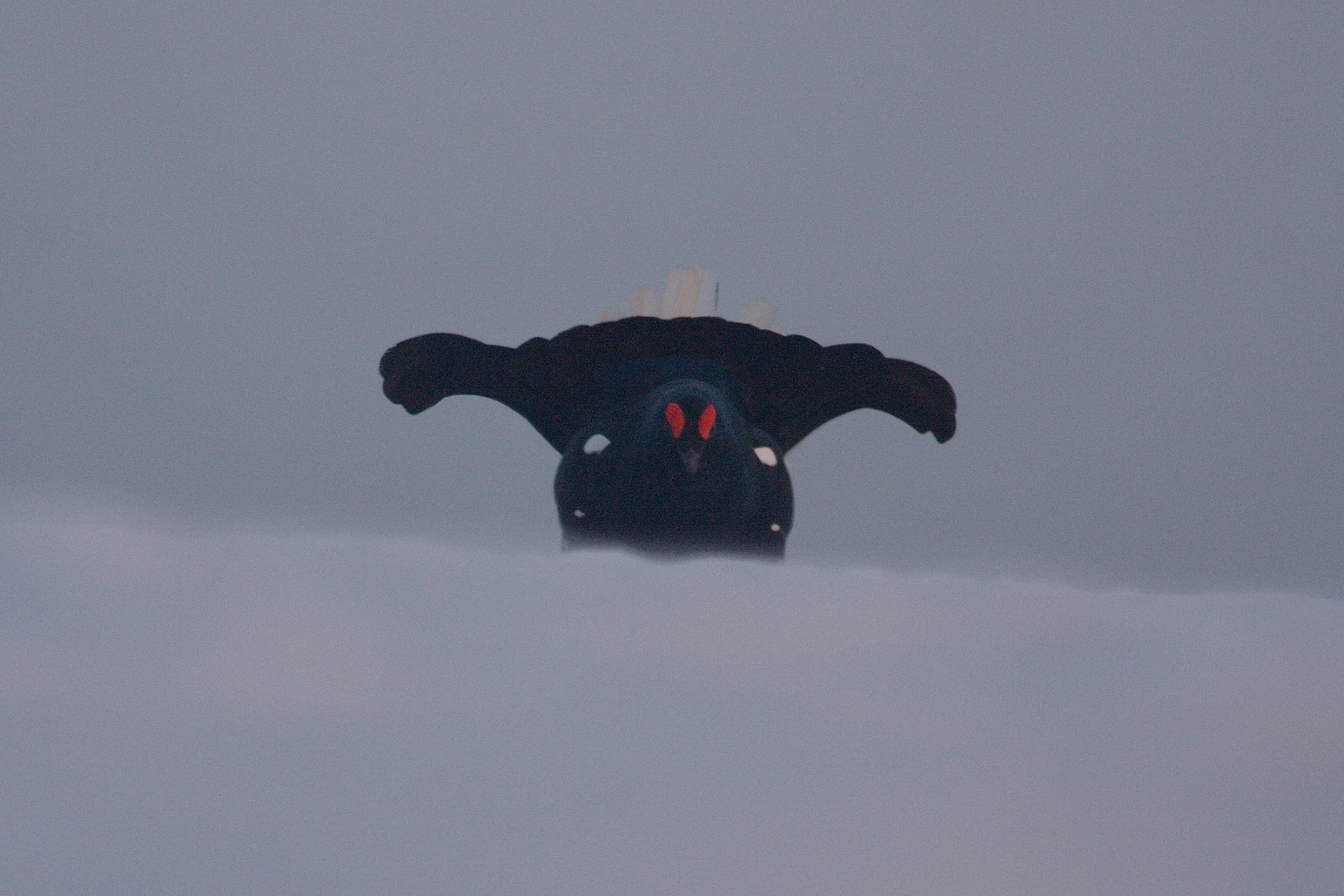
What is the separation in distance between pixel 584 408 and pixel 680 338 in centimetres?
11

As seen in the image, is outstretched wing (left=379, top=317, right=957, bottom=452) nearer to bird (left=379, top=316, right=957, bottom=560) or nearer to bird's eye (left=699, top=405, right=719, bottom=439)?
bird (left=379, top=316, right=957, bottom=560)

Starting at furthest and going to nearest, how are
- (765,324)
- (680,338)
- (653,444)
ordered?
(765,324) → (680,338) → (653,444)

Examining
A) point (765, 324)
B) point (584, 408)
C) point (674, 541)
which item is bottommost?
point (674, 541)

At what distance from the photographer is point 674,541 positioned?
1228 mm

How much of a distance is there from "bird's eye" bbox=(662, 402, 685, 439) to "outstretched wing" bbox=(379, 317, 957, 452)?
25 cm

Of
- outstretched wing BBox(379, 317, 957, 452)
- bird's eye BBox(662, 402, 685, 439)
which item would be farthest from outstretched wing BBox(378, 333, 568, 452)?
bird's eye BBox(662, 402, 685, 439)

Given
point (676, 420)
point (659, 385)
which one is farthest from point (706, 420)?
point (659, 385)

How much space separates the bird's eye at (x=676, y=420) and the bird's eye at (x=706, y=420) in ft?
0.05

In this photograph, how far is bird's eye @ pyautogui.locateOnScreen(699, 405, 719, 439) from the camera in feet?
3.89

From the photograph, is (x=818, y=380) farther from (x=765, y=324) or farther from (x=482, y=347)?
(x=482, y=347)

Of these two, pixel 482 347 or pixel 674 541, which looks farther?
pixel 482 347

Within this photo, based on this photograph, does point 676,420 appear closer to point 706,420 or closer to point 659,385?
point 706,420

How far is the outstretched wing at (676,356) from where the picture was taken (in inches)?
57.1

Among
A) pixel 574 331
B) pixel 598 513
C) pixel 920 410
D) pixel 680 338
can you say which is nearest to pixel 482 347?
pixel 574 331
